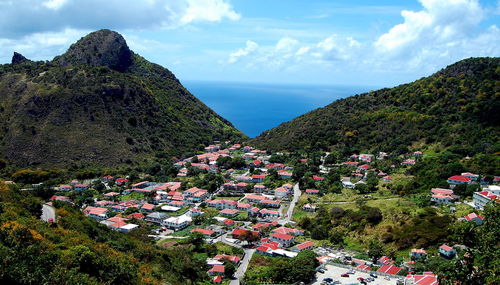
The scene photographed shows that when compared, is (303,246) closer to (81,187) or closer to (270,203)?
(270,203)

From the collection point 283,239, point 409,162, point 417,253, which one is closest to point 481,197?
point 417,253

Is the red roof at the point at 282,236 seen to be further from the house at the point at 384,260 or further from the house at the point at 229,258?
the house at the point at 384,260

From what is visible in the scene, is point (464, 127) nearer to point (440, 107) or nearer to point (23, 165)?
point (440, 107)

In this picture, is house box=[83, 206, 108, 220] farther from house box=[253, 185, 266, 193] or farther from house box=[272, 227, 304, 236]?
house box=[253, 185, 266, 193]

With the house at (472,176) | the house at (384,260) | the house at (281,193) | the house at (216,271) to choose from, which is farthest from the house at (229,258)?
the house at (472,176)

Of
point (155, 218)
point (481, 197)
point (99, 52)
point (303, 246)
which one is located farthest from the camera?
point (99, 52)

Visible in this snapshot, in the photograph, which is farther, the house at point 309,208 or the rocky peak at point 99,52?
the rocky peak at point 99,52

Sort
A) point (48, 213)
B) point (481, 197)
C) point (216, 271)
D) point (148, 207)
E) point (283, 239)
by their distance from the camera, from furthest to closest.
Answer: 1. point (148, 207)
2. point (283, 239)
3. point (481, 197)
4. point (216, 271)
5. point (48, 213)
